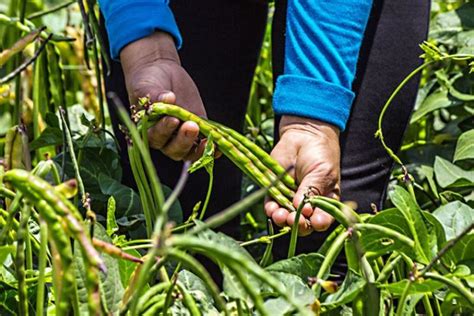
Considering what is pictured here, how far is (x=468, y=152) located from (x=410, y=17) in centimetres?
22

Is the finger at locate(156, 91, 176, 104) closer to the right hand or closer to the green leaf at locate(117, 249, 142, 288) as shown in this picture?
the right hand

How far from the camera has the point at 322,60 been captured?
1123 millimetres

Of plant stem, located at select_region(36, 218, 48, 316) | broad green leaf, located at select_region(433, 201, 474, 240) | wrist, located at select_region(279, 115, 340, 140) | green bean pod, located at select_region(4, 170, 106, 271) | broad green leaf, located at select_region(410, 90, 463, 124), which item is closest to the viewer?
green bean pod, located at select_region(4, 170, 106, 271)

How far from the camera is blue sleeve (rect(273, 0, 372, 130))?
1110 millimetres

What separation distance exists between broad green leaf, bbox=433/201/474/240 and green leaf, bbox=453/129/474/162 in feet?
1.11

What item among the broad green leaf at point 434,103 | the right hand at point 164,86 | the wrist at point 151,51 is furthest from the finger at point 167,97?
the broad green leaf at point 434,103

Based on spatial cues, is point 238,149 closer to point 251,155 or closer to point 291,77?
point 251,155

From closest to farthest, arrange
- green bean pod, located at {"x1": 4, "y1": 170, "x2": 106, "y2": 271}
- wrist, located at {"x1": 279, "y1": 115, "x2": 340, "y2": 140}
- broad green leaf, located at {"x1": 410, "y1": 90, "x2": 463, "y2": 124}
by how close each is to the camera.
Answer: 1. green bean pod, located at {"x1": 4, "y1": 170, "x2": 106, "y2": 271}
2. wrist, located at {"x1": 279, "y1": 115, "x2": 340, "y2": 140}
3. broad green leaf, located at {"x1": 410, "y1": 90, "x2": 463, "y2": 124}

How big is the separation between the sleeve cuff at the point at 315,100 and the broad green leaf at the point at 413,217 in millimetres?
320

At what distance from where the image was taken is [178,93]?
1129mm

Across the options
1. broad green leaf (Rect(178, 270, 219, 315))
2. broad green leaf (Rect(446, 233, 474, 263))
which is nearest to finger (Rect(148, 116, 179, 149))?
broad green leaf (Rect(178, 270, 219, 315))

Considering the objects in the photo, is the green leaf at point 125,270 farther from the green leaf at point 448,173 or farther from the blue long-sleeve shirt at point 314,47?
the green leaf at point 448,173

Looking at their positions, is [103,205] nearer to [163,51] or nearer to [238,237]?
[163,51]

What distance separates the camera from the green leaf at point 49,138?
137 cm
